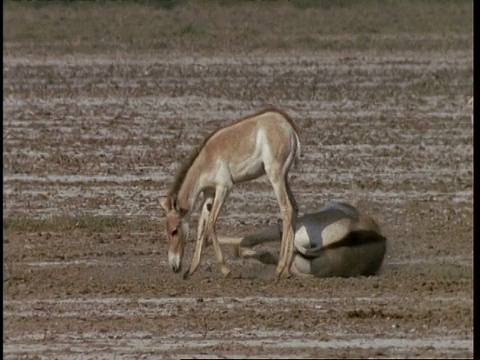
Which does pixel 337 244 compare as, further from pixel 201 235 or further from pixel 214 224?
pixel 201 235

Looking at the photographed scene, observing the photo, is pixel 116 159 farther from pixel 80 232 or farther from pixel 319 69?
pixel 319 69

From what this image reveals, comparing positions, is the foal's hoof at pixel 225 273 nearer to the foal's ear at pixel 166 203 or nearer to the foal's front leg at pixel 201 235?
the foal's front leg at pixel 201 235

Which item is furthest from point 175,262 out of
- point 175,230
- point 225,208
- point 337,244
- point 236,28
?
point 236,28

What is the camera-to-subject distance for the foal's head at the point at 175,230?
428 inches

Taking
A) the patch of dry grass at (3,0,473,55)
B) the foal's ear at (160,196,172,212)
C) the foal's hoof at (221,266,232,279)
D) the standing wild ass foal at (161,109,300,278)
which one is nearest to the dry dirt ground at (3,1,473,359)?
the foal's hoof at (221,266,232,279)

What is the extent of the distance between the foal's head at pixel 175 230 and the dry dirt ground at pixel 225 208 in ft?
0.64

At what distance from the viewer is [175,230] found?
10.9 meters

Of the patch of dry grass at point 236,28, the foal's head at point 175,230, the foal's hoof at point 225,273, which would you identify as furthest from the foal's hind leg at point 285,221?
the patch of dry grass at point 236,28

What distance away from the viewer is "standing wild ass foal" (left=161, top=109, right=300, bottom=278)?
1092cm

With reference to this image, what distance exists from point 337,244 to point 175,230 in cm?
111

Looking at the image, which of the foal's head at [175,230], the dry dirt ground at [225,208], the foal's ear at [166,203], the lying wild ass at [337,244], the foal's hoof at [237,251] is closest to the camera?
the dry dirt ground at [225,208]

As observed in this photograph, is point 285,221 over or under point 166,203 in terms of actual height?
under

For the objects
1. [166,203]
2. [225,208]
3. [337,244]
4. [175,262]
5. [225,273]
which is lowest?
[225,208]

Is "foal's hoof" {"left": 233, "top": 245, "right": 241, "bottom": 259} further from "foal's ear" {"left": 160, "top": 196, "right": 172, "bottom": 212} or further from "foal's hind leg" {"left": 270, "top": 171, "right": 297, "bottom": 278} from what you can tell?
"foal's ear" {"left": 160, "top": 196, "right": 172, "bottom": 212}
